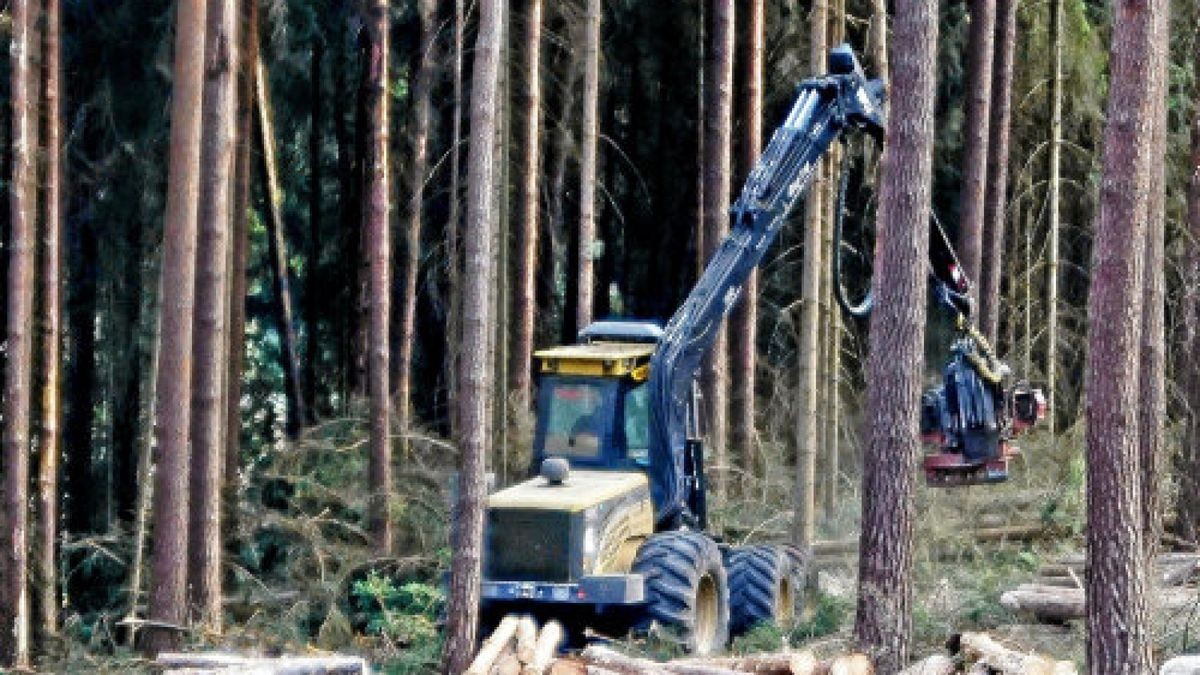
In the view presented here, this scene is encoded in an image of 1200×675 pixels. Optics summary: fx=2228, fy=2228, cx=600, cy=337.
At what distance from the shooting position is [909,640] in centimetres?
1639

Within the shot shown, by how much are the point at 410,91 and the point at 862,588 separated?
53.7 ft

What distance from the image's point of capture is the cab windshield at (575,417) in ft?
60.7

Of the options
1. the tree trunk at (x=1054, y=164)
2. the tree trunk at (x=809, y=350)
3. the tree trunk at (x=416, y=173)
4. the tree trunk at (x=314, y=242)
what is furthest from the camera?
the tree trunk at (x=314, y=242)

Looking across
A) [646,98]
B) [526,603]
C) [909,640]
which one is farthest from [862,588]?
[646,98]

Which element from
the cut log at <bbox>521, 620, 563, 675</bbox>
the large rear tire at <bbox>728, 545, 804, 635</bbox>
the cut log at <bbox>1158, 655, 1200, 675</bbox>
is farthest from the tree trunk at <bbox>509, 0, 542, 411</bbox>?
the cut log at <bbox>1158, 655, 1200, 675</bbox>

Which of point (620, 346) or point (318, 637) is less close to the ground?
point (620, 346)

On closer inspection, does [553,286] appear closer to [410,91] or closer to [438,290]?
[438,290]

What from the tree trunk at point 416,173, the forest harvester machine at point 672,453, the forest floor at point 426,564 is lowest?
the forest floor at point 426,564

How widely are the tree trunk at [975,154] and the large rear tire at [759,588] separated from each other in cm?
840

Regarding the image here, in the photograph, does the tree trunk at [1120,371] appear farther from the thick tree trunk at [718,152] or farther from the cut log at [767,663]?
the thick tree trunk at [718,152]

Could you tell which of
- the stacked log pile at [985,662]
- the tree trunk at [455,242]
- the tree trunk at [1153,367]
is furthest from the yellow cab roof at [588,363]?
the tree trunk at [455,242]

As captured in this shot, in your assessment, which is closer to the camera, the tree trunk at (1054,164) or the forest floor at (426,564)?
the forest floor at (426,564)

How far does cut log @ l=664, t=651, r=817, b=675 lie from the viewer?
599 inches

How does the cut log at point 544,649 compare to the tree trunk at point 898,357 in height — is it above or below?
below
